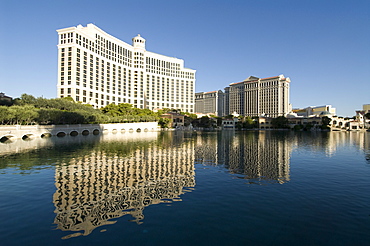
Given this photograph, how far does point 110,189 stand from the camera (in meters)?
16.4

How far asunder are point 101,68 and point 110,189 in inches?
6301

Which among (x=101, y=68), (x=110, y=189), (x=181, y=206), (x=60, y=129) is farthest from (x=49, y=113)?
(x=101, y=68)

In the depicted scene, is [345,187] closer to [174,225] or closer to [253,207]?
[253,207]

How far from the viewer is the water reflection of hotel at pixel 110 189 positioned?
11930mm

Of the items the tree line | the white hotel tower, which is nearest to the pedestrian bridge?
the tree line

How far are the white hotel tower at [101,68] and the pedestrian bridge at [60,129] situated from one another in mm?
47706

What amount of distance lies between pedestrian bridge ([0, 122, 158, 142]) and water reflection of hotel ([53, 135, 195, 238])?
39262 millimetres

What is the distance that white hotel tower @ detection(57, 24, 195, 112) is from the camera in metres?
136

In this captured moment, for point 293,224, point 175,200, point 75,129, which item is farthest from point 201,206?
point 75,129

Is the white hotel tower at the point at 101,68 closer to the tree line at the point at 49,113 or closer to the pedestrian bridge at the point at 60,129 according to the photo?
the tree line at the point at 49,113

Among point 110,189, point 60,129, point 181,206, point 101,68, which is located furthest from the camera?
point 101,68

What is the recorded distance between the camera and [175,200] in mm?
14492

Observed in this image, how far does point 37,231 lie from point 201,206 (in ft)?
28.3

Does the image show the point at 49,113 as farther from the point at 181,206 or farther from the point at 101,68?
the point at 101,68
